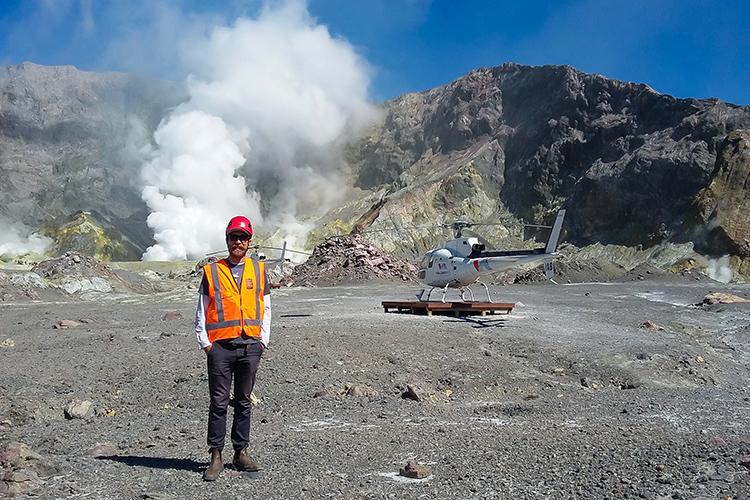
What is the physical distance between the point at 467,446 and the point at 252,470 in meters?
1.90

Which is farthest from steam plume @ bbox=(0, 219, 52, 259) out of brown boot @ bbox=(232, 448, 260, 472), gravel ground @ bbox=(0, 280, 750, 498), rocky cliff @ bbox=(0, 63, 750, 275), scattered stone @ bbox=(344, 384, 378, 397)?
brown boot @ bbox=(232, 448, 260, 472)

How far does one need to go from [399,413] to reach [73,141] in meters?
136

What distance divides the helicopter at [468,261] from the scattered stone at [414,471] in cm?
1299

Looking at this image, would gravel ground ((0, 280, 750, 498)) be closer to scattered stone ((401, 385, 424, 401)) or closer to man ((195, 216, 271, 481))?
scattered stone ((401, 385, 424, 401))

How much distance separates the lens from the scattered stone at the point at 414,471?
4970 millimetres

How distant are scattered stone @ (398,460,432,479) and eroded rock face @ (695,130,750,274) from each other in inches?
2491

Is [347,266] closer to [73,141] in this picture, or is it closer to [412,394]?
[412,394]

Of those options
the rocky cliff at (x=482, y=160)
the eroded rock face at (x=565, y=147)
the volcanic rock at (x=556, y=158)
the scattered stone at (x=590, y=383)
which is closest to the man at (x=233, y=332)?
the scattered stone at (x=590, y=383)

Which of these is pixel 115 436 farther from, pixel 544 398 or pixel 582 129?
pixel 582 129

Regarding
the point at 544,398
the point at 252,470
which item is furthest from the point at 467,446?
the point at 544,398

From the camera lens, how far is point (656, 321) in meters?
19.4

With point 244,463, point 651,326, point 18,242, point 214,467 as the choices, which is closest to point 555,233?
point 651,326

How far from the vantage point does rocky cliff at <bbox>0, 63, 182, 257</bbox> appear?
11431 cm

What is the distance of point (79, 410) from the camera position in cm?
770
